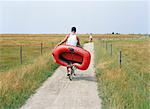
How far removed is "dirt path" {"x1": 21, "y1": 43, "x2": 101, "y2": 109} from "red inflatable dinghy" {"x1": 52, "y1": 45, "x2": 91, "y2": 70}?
0.55 meters

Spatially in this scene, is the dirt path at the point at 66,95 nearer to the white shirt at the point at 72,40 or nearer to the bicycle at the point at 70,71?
the bicycle at the point at 70,71

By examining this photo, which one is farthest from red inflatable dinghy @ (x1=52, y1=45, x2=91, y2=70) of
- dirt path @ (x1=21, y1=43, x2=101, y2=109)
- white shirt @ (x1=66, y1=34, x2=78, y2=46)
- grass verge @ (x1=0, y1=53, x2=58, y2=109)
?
grass verge @ (x1=0, y1=53, x2=58, y2=109)

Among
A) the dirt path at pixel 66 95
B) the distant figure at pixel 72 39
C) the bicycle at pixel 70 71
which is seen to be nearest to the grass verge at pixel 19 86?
the dirt path at pixel 66 95

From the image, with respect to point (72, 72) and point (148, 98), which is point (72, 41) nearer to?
point (72, 72)

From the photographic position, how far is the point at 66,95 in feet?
30.0

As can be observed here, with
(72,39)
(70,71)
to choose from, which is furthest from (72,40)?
(70,71)

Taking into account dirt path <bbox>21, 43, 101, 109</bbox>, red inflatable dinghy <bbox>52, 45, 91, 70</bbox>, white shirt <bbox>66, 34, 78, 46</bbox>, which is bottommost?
dirt path <bbox>21, 43, 101, 109</bbox>

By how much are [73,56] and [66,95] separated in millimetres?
3396

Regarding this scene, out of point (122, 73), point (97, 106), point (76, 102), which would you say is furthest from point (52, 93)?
point (122, 73)

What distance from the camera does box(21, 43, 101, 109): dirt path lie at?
795 cm

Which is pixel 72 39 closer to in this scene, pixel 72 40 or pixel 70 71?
pixel 72 40

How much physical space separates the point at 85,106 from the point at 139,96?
130 centimetres

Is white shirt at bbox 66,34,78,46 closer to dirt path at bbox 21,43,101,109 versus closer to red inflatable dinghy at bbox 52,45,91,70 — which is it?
red inflatable dinghy at bbox 52,45,91,70

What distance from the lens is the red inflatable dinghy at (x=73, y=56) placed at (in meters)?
12.0
